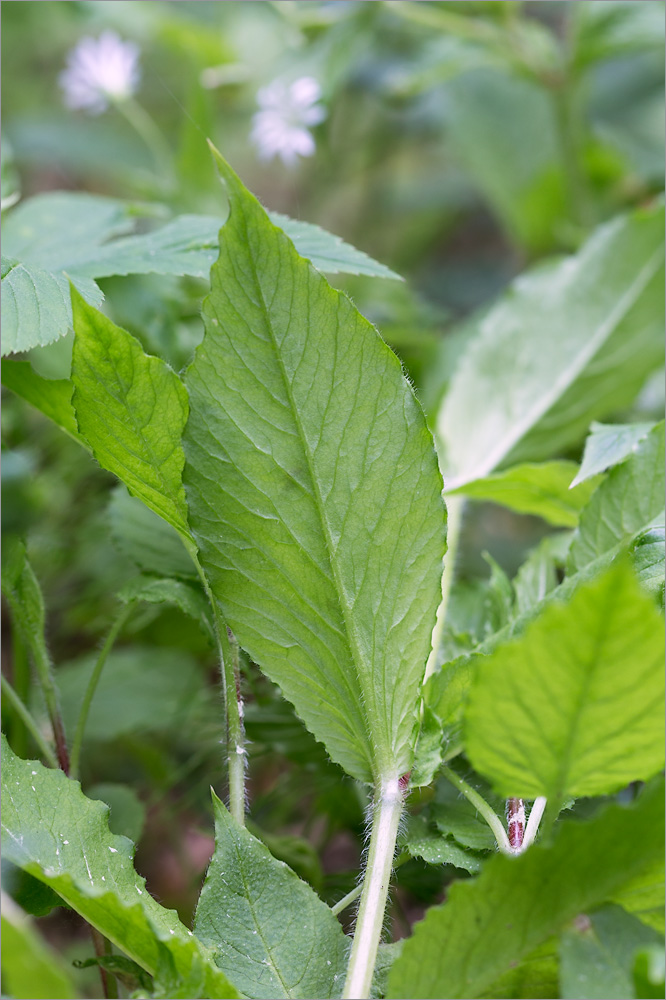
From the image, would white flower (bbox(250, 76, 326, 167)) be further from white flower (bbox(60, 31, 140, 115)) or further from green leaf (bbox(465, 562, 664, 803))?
green leaf (bbox(465, 562, 664, 803))

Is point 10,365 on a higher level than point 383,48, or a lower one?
lower

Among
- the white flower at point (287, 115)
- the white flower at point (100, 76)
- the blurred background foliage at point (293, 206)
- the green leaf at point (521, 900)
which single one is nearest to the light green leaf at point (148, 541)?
the blurred background foliage at point (293, 206)

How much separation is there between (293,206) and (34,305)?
0.97 m

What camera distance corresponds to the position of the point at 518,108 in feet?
3.49

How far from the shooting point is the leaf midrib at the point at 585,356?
0.59 m

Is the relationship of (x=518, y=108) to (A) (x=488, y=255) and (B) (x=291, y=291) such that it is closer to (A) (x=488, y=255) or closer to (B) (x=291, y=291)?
(A) (x=488, y=255)

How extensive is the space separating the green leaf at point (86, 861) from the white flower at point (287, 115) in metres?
0.66

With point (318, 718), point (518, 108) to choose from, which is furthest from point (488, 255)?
point (318, 718)

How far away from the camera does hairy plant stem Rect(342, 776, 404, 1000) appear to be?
290 mm

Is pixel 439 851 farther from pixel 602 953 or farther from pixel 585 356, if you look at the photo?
pixel 585 356

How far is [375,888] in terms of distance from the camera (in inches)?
12.6

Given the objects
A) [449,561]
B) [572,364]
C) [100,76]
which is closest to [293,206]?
[100,76]

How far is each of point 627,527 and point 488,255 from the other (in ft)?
2.98

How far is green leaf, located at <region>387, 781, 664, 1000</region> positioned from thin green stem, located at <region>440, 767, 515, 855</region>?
0.14 feet
